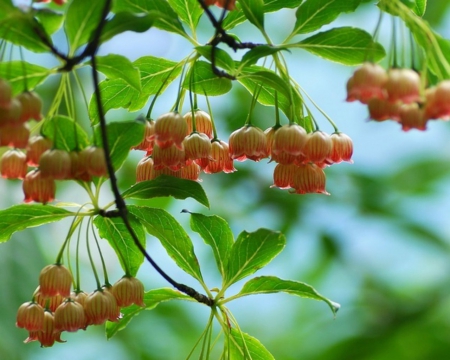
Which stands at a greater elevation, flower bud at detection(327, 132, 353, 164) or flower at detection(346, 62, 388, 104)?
flower at detection(346, 62, 388, 104)

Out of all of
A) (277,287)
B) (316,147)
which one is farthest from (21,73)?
(277,287)

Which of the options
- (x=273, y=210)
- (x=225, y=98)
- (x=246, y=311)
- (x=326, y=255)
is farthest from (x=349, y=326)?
(x=225, y=98)

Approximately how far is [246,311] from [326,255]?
48.4 inches

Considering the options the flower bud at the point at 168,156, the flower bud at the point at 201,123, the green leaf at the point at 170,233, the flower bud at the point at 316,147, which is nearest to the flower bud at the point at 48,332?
the green leaf at the point at 170,233

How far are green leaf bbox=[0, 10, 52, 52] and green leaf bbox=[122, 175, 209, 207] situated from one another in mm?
324

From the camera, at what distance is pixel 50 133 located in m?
1.14

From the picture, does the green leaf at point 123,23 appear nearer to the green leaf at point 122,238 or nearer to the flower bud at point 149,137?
the flower bud at point 149,137

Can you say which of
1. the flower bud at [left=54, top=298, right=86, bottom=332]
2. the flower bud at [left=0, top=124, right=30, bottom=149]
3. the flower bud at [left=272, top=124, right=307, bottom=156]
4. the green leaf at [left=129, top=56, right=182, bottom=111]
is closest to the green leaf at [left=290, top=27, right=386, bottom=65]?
the flower bud at [left=272, top=124, right=307, bottom=156]

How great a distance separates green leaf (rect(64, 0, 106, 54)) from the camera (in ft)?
3.46

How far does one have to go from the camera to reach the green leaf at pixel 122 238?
1373 mm

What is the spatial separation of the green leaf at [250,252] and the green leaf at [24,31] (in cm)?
49

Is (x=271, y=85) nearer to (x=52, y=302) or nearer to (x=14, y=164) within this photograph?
(x=14, y=164)

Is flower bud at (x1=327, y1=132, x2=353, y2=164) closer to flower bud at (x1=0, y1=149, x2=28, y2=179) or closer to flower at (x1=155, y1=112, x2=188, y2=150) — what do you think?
flower at (x1=155, y1=112, x2=188, y2=150)

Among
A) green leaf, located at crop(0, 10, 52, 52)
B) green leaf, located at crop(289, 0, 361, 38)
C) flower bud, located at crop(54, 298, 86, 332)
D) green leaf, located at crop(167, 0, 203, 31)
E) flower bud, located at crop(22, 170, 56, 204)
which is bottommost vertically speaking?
flower bud, located at crop(54, 298, 86, 332)
